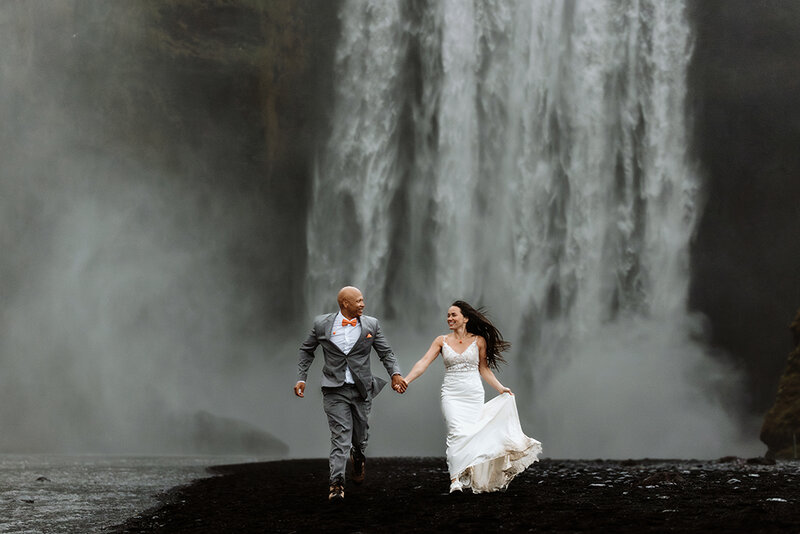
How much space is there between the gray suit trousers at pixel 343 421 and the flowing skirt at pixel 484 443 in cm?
90

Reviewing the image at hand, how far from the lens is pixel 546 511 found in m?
7.72

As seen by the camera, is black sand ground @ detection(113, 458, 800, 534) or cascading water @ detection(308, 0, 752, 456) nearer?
black sand ground @ detection(113, 458, 800, 534)

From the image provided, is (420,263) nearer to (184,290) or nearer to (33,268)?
(184,290)

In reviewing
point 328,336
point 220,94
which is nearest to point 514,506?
point 328,336

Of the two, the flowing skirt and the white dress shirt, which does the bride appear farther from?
the white dress shirt

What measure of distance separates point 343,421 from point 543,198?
776 inches

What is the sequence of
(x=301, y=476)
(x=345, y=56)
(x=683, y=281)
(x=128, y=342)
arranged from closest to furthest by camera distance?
(x=301, y=476)
(x=683, y=281)
(x=345, y=56)
(x=128, y=342)

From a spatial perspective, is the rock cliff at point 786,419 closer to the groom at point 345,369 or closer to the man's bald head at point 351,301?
the groom at point 345,369

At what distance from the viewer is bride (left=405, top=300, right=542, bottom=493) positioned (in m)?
9.02

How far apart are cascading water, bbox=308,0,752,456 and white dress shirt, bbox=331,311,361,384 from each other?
57.3 ft

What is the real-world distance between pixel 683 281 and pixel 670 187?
2833 millimetres

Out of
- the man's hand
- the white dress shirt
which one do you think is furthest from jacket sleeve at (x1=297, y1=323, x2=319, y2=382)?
the man's hand

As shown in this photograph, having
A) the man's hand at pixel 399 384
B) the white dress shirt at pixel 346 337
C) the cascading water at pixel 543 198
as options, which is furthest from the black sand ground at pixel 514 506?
the cascading water at pixel 543 198

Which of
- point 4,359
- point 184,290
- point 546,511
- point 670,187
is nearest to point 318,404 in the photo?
point 184,290
